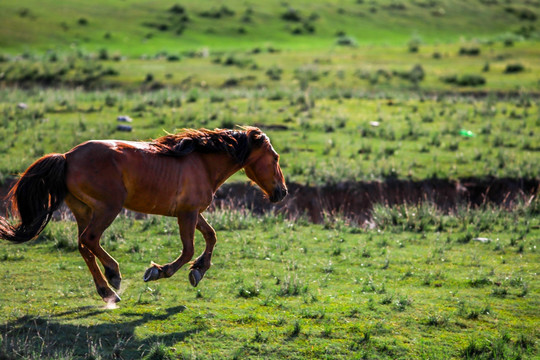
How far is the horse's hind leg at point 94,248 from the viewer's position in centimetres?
806

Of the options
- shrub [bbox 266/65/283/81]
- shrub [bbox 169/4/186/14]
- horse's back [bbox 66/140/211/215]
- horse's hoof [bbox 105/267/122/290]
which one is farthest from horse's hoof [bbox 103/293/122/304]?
shrub [bbox 169/4/186/14]

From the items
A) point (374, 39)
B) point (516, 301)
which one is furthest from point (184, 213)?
point (374, 39)

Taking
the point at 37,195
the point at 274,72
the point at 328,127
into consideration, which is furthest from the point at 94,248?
the point at 274,72

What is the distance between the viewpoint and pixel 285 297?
9.47 m

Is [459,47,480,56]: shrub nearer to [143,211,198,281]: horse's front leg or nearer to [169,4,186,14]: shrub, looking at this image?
[169,4,186,14]: shrub

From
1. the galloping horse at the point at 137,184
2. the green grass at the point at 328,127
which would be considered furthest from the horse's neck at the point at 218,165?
the green grass at the point at 328,127

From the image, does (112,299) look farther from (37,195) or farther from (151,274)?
(37,195)

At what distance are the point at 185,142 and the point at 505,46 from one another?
144 feet

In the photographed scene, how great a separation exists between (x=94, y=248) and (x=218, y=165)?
204 cm

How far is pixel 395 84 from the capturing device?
3406 centimetres

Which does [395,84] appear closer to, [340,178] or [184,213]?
[340,178]

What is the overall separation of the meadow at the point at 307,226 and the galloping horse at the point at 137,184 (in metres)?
0.79

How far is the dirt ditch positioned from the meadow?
230 millimetres

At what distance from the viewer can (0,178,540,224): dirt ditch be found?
16.4 m
